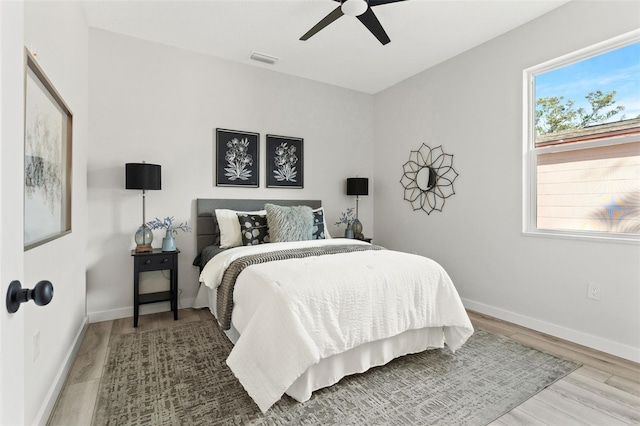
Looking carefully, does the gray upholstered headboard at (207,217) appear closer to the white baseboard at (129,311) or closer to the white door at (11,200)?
the white baseboard at (129,311)

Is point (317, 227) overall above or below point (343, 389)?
above

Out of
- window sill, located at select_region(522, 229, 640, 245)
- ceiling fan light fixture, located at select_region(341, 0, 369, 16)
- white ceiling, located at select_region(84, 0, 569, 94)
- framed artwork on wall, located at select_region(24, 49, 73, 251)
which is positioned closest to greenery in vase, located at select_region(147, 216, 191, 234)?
framed artwork on wall, located at select_region(24, 49, 73, 251)

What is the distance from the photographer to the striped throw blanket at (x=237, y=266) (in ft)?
7.79

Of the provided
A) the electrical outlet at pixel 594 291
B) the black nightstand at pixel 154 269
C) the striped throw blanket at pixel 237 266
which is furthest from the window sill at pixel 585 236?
the black nightstand at pixel 154 269

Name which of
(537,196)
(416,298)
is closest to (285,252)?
(416,298)

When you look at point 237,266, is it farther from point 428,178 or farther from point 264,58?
point 428,178

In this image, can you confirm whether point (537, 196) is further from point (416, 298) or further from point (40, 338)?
point (40, 338)

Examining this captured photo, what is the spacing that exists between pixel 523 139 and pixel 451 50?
4.18 feet

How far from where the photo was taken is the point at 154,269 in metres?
3.10

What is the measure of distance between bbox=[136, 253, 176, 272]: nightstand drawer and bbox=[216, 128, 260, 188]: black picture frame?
101cm

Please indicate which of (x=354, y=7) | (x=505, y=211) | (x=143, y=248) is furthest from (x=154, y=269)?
(x=505, y=211)

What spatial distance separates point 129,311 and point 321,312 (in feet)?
7.97

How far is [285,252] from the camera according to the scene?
2.66 m

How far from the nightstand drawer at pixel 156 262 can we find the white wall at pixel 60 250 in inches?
18.2
